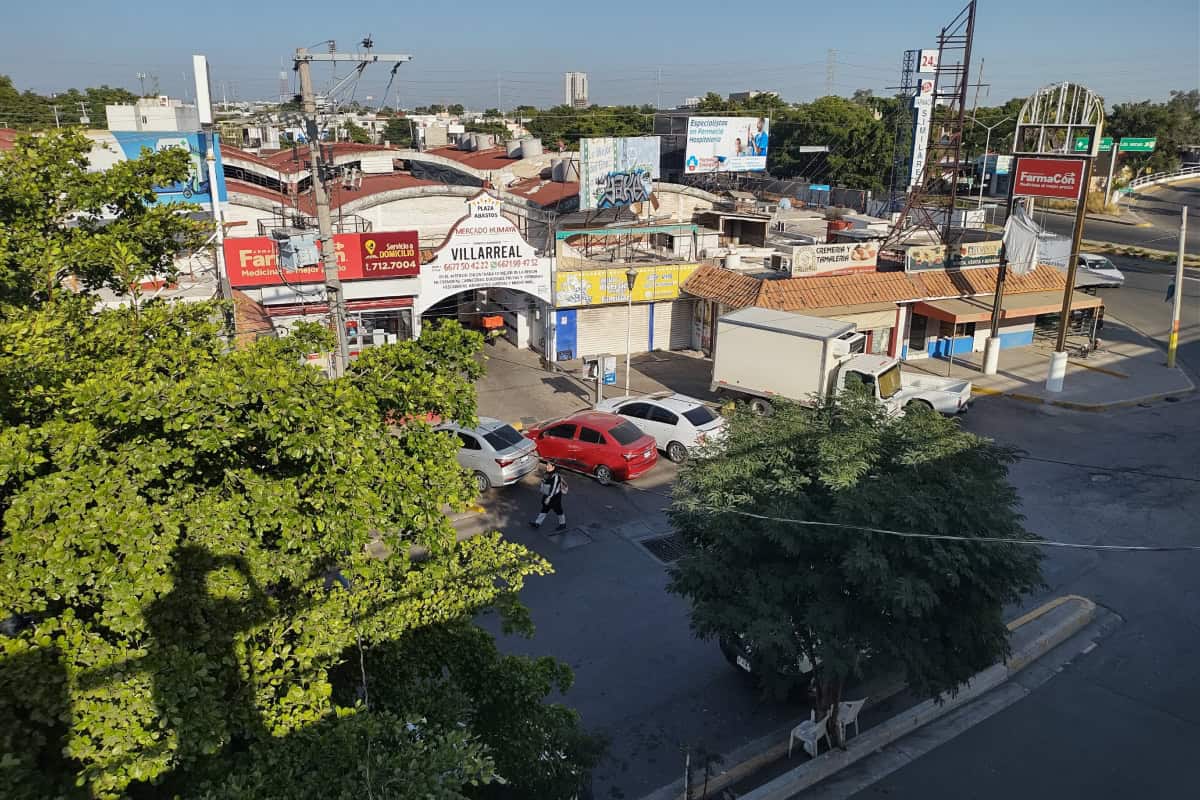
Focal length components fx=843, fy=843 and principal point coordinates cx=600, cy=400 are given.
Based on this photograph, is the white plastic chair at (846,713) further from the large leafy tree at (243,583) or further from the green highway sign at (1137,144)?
the green highway sign at (1137,144)

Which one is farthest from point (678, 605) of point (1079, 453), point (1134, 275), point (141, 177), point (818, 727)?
point (1134, 275)

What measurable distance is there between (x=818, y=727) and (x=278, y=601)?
652cm

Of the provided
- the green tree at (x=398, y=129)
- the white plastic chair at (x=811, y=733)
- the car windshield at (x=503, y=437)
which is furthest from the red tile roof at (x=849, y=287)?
the green tree at (x=398, y=129)

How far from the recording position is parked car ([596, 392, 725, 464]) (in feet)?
59.9

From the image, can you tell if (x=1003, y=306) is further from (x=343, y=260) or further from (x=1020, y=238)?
(x=343, y=260)

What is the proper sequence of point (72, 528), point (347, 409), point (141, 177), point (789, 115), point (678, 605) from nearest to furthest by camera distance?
1. point (72, 528)
2. point (347, 409)
3. point (141, 177)
4. point (678, 605)
5. point (789, 115)

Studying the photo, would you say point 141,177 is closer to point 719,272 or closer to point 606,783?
point 606,783

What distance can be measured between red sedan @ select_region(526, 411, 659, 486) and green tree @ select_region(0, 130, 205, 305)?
31.7 feet

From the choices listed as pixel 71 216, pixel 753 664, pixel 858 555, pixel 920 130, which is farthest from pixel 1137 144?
pixel 71 216

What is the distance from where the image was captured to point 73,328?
22.0 feet

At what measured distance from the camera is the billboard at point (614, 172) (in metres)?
25.9

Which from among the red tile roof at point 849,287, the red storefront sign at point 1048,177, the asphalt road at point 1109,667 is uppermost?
the red storefront sign at point 1048,177

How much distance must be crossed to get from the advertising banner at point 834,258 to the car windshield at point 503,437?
11347 mm

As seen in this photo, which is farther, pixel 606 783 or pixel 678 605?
pixel 678 605
